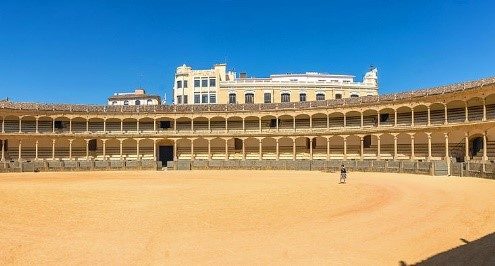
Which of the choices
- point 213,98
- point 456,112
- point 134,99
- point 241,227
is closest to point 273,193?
point 241,227

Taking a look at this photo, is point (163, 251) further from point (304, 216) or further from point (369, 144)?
point (369, 144)

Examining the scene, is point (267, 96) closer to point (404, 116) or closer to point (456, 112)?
point (404, 116)

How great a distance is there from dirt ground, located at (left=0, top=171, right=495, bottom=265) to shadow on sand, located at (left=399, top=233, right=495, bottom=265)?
0.25 metres

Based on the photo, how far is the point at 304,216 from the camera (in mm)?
13531

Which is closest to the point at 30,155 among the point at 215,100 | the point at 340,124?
the point at 215,100

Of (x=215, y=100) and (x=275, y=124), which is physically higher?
(x=215, y=100)

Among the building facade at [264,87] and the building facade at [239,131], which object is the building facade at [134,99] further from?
the building facade at [239,131]

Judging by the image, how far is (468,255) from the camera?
898 centimetres

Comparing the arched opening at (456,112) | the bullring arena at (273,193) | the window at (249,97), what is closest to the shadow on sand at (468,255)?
the bullring arena at (273,193)

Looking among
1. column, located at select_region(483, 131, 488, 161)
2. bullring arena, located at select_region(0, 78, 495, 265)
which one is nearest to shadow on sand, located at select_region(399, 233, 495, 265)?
bullring arena, located at select_region(0, 78, 495, 265)

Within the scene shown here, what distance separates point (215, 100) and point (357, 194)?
4513 cm

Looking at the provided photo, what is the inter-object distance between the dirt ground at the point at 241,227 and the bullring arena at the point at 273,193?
58 millimetres

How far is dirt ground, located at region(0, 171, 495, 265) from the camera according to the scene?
30.6 ft

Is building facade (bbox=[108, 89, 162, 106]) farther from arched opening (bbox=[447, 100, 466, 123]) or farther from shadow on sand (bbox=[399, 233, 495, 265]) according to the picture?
shadow on sand (bbox=[399, 233, 495, 265])
